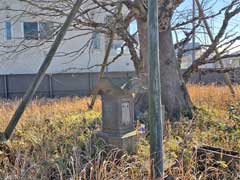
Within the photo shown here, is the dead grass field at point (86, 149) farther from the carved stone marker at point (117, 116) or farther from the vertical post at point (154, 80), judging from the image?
the vertical post at point (154, 80)

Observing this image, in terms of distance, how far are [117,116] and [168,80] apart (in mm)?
2901

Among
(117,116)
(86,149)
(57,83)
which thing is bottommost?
(86,149)

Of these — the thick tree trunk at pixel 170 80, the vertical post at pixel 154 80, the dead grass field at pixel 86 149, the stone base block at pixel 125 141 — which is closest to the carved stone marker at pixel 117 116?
the stone base block at pixel 125 141

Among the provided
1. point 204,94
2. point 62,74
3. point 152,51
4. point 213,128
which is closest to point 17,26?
point 62,74

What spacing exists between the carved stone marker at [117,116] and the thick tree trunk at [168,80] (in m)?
2.32

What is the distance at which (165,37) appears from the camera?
663cm

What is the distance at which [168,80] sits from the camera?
21.5 feet

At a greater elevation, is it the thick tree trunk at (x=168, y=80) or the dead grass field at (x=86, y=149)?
the thick tree trunk at (x=168, y=80)

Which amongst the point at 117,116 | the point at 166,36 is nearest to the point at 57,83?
the point at 166,36

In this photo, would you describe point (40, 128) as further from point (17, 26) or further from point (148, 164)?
point (17, 26)

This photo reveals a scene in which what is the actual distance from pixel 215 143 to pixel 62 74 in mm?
13481

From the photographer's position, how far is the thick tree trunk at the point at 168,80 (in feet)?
21.2

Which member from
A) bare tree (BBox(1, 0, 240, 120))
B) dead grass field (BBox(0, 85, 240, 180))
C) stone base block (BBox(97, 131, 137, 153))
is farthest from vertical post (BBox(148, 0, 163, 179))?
bare tree (BBox(1, 0, 240, 120))

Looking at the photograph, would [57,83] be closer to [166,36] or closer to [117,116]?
[166,36]
